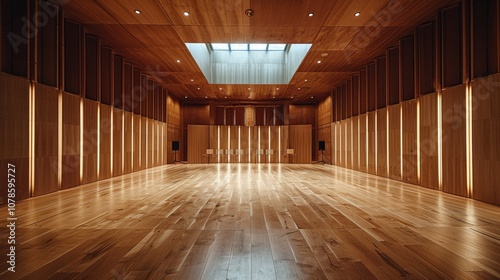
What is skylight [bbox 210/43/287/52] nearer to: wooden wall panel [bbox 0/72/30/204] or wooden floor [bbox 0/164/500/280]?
wooden wall panel [bbox 0/72/30/204]

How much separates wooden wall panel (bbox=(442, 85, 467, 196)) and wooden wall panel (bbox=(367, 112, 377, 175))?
3114 millimetres

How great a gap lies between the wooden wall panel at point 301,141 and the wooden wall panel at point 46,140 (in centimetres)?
1159

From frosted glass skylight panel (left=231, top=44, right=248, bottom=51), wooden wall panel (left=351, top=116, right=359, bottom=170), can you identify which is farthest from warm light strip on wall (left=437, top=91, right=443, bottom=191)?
frosted glass skylight panel (left=231, top=44, right=248, bottom=51)

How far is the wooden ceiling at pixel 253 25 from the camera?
5281 mm

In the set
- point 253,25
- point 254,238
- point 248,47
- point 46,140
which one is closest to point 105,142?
point 46,140

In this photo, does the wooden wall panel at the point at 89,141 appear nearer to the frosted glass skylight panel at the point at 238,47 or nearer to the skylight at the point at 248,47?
the skylight at the point at 248,47

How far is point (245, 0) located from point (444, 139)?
5046mm

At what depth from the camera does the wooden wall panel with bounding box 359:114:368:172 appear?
9.14 meters

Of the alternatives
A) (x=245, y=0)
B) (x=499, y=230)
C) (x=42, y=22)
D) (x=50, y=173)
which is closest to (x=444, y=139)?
(x=499, y=230)

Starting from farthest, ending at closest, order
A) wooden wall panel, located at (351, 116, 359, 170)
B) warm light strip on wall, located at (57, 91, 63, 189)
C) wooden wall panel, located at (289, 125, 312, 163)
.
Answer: wooden wall panel, located at (289, 125, 312, 163), wooden wall panel, located at (351, 116, 359, 170), warm light strip on wall, located at (57, 91, 63, 189)

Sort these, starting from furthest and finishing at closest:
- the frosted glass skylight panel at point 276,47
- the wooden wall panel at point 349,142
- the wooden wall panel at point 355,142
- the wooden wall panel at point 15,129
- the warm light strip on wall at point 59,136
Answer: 1. the frosted glass skylight panel at point 276,47
2. the wooden wall panel at point 349,142
3. the wooden wall panel at point 355,142
4. the warm light strip on wall at point 59,136
5. the wooden wall panel at point 15,129

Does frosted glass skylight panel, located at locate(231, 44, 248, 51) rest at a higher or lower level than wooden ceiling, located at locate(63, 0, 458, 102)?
higher

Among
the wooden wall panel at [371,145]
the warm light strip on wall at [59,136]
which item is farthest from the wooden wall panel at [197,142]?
the warm light strip on wall at [59,136]

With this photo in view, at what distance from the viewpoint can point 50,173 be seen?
17.0 ft
